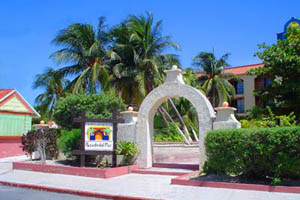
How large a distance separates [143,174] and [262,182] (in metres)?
4.48

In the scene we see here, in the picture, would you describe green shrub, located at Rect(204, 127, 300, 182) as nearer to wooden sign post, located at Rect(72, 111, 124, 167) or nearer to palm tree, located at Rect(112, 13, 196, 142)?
wooden sign post, located at Rect(72, 111, 124, 167)

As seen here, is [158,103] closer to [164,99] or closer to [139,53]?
[164,99]

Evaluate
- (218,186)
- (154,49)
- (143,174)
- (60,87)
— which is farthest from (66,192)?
(60,87)

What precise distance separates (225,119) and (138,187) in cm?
389

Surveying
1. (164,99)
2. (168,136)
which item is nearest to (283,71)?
(164,99)

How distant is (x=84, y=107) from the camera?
54.0 feet

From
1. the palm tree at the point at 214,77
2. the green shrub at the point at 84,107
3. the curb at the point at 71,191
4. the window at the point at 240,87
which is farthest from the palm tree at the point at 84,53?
the window at the point at 240,87

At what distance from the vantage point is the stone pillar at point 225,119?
11.2m

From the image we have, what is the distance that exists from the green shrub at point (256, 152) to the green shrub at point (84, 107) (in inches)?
301

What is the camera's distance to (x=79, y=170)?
11.9 meters

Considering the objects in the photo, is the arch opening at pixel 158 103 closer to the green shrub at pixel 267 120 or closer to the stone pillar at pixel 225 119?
the stone pillar at pixel 225 119

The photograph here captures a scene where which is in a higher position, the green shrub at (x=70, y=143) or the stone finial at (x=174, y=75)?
the stone finial at (x=174, y=75)

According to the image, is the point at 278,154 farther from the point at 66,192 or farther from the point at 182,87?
the point at 66,192

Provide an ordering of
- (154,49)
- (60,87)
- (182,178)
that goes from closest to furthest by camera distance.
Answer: (182,178) → (154,49) → (60,87)
